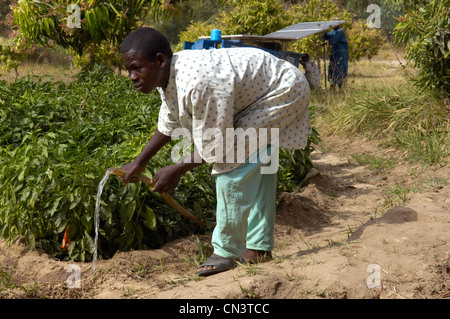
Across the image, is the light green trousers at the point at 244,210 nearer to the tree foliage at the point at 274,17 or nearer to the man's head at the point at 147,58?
the man's head at the point at 147,58

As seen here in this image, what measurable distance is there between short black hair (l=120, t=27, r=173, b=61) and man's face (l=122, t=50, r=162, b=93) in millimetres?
22

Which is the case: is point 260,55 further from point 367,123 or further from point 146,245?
point 367,123

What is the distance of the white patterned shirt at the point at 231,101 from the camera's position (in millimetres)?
2699

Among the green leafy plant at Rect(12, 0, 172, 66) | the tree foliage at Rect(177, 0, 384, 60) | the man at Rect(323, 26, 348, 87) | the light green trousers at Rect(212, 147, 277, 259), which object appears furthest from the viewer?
the tree foliage at Rect(177, 0, 384, 60)

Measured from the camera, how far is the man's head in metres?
2.73

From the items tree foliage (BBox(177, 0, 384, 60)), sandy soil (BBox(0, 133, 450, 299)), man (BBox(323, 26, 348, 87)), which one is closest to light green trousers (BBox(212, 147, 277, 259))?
sandy soil (BBox(0, 133, 450, 299))

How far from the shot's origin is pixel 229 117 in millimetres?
2746

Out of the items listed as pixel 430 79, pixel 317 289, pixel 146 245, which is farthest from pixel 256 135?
pixel 430 79

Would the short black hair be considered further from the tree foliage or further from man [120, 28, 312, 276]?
the tree foliage

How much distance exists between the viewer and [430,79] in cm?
634

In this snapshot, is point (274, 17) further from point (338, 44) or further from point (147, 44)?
point (147, 44)

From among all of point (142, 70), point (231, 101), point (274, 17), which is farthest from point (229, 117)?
point (274, 17)

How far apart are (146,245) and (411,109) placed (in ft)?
13.4

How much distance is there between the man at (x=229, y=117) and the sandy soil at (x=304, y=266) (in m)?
0.26
